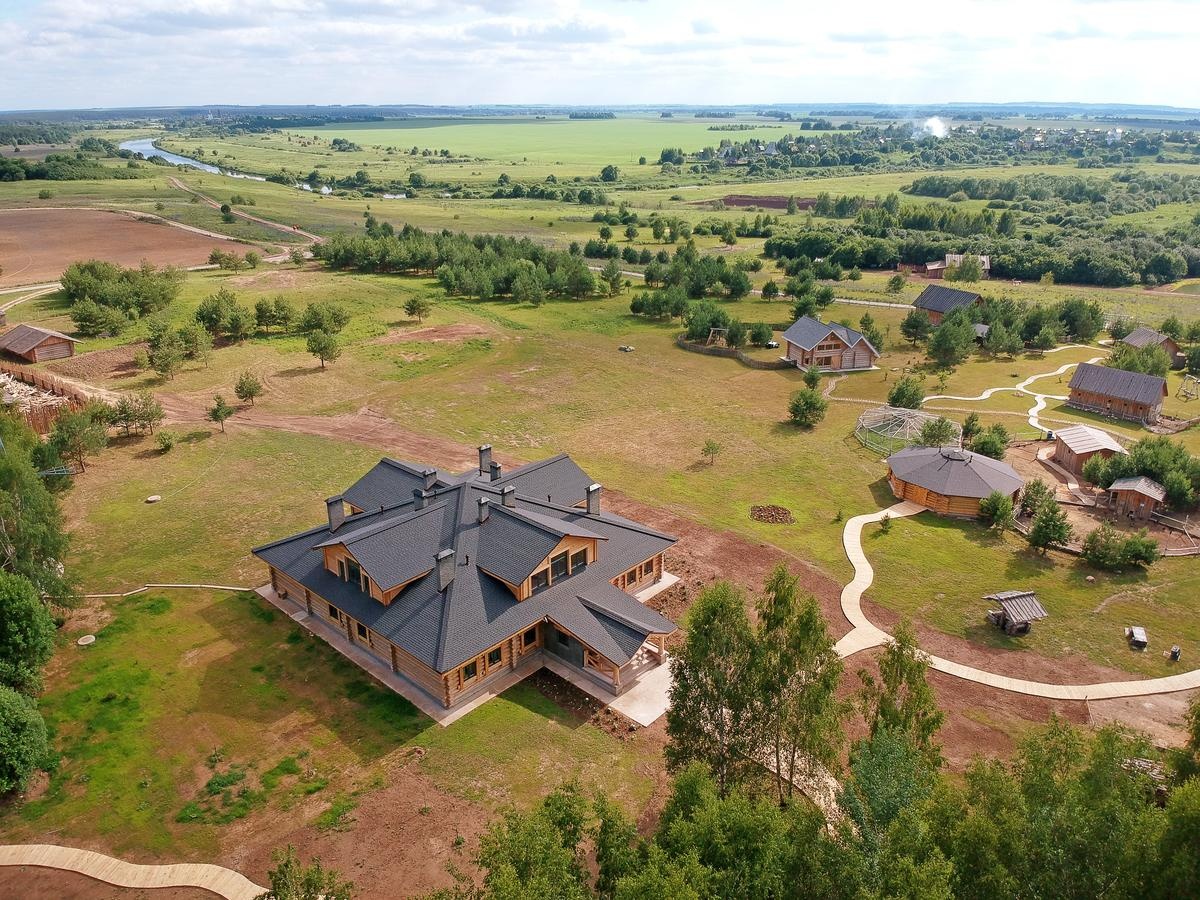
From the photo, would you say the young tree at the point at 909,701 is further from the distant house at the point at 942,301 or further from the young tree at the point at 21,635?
the distant house at the point at 942,301

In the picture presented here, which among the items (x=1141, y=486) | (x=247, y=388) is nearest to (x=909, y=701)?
(x=1141, y=486)

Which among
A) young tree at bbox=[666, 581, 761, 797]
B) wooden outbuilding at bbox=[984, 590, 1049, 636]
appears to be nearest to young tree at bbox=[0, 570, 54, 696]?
young tree at bbox=[666, 581, 761, 797]

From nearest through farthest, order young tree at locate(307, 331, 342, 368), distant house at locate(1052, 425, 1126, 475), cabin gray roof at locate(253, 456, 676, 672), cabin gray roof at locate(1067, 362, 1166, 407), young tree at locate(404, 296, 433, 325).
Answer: cabin gray roof at locate(253, 456, 676, 672), distant house at locate(1052, 425, 1126, 475), cabin gray roof at locate(1067, 362, 1166, 407), young tree at locate(307, 331, 342, 368), young tree at locate(404, 296, 433, 325)

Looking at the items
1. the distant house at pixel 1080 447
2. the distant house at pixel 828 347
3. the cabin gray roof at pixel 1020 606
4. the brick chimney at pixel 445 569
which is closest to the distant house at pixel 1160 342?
the distant house at pixel 828 347

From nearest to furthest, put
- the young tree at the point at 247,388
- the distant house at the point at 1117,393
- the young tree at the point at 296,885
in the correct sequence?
the young tree at the point at 296,885 → the young tree at the point at 247,388 → the distant house at the point at 1117,393

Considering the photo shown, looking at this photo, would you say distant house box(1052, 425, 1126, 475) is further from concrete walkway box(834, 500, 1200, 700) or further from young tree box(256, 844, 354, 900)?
young tree box(256, 844, 354, 900)

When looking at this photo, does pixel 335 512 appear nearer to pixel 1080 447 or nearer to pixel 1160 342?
pixel 1080 447
